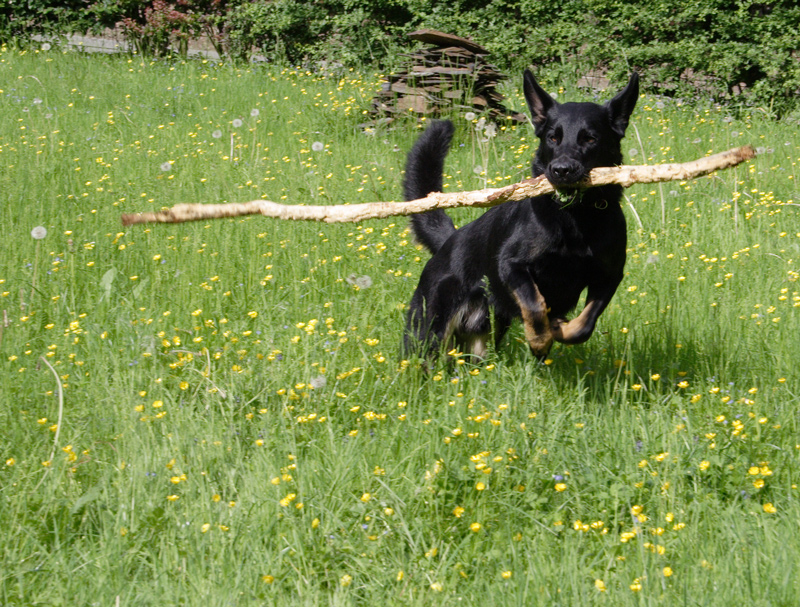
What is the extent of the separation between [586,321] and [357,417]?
111cm

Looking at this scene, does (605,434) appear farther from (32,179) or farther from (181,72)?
(181,72)

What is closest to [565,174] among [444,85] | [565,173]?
[565,173]

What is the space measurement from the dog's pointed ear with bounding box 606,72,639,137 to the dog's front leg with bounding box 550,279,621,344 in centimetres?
79

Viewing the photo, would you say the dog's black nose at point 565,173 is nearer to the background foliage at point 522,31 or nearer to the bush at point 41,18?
the background foliage at point 522,31

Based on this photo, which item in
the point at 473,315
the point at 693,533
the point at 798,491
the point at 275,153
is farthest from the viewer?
the point at 275,153

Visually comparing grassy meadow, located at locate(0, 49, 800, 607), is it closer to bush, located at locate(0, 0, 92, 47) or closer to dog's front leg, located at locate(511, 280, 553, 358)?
dog's front leg, located at locate(511, 280, 553, 358)

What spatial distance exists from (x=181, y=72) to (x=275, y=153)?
150 inches

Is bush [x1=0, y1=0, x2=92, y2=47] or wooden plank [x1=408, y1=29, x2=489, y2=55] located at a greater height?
bush [x1=0, y1=0, x2=92, y2=47]

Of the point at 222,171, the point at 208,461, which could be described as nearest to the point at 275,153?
the point at 222,171

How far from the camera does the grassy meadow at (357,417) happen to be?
2.19 m

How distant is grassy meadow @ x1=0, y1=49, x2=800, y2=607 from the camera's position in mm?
2188

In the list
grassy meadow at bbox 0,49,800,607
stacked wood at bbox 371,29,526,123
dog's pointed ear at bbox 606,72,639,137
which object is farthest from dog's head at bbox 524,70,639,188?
stacked wood at bbox 371,29,526,123

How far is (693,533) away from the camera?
7.54 ft

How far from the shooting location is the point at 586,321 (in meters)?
3.46
